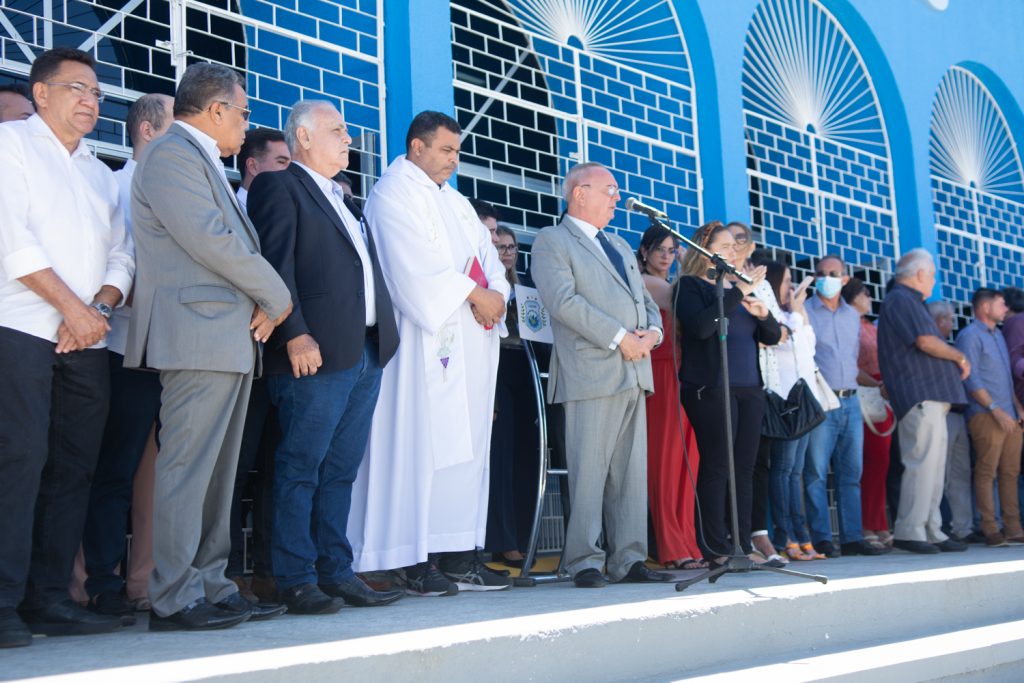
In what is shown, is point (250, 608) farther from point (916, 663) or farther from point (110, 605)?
point (916, 663)

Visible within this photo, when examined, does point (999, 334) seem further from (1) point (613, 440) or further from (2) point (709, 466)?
(1) point (613, 440)

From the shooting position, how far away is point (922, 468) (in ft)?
22.3

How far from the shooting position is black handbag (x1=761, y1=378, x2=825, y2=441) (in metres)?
5.88

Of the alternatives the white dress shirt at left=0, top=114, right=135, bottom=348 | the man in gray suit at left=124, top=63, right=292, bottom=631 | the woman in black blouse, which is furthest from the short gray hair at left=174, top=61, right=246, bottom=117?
the woman in black blouse

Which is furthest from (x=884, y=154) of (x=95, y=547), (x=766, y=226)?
(x=95, y=547)

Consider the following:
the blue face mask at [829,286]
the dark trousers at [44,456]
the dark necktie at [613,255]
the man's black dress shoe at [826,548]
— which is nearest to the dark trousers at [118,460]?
the dark trousers at [44,456]

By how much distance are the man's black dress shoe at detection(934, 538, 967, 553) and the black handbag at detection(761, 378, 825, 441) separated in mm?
1564

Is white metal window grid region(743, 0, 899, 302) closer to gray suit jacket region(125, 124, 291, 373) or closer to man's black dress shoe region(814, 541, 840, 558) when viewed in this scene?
man's black dress shoe region(814, 541, 840, 558)

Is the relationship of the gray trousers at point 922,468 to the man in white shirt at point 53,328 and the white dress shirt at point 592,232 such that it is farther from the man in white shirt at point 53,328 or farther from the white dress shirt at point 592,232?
the man in white shirt at point 53,328

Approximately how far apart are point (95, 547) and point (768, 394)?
3.48 metres

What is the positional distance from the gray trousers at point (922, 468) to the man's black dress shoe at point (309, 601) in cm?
428

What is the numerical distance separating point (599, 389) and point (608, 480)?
1.41ft

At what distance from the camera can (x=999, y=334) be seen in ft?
25.0

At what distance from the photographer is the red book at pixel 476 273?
4.67 metres
